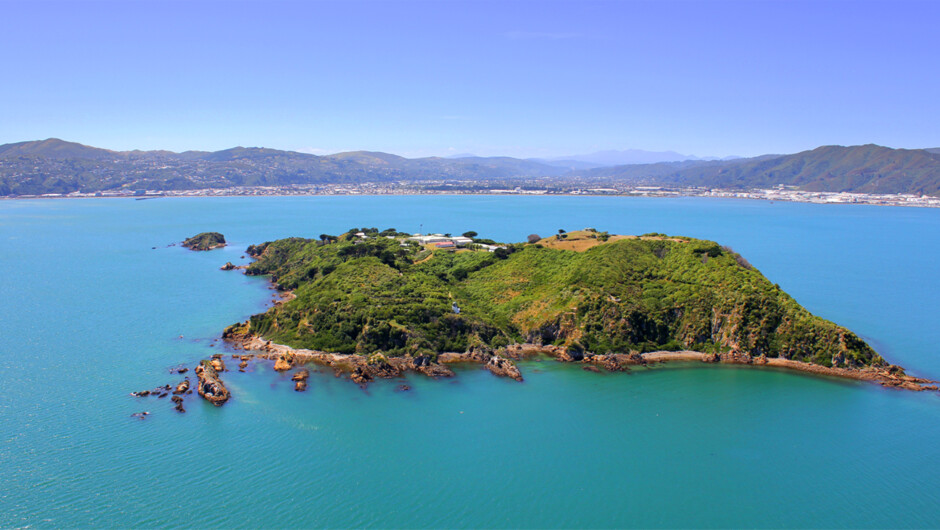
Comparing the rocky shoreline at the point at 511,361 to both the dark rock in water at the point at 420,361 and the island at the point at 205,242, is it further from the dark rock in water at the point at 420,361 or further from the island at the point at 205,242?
the island at the point at 205,242

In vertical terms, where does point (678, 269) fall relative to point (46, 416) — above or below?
above

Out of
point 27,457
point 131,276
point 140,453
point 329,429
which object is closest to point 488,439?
point 329,429

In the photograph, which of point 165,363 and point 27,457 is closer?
point 27,457

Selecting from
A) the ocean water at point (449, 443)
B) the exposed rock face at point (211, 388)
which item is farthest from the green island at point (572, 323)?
the exposed rock face at point (211, 388)

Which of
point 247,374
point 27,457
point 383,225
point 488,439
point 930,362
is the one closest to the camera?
point 27,457

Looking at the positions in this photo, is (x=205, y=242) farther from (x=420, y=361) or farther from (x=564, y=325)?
(x=564, y=325)

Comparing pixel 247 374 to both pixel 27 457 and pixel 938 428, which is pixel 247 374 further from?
pixel 938 428
